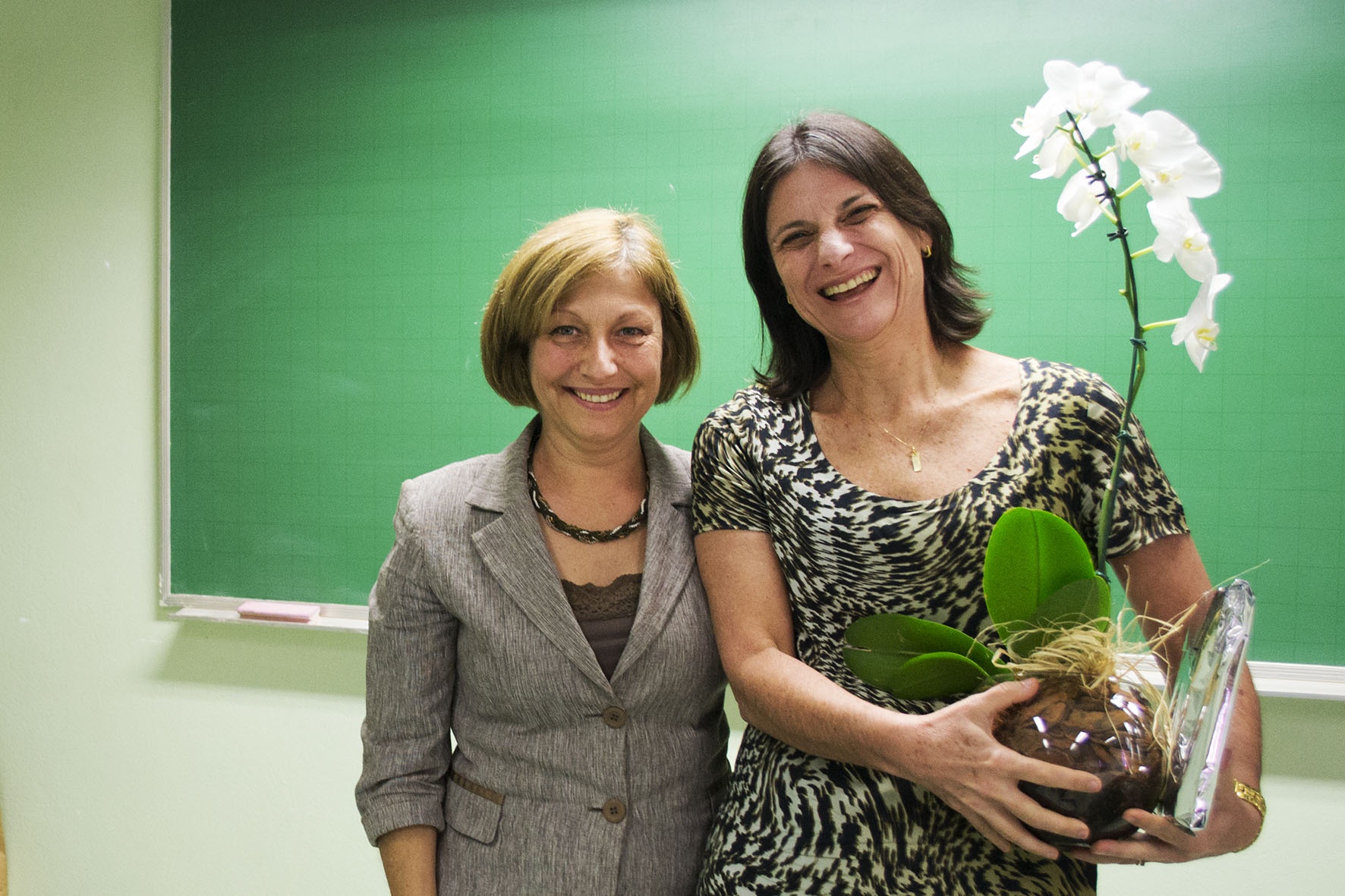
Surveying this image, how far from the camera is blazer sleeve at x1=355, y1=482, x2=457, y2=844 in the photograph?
46.5 inches

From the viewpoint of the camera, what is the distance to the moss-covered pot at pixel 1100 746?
2.45ft

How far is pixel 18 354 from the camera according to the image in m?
2.21

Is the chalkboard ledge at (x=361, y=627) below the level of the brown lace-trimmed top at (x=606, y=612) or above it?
below

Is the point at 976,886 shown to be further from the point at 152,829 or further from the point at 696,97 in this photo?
the point at 152,829

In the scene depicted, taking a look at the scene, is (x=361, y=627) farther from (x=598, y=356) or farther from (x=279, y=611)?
(x=598, y=356)

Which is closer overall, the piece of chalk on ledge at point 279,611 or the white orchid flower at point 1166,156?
the white orchid flower at point 1166,156

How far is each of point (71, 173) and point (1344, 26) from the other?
256cm

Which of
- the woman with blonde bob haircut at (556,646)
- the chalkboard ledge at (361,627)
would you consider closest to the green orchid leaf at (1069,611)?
the woman with blonde bob haircut at (556,646)

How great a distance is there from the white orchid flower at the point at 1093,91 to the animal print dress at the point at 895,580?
30cm

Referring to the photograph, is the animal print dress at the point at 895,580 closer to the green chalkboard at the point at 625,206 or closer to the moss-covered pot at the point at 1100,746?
the moss-covered pot at the point at 1100,746

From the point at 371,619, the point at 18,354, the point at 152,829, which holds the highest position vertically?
the point at 18,354

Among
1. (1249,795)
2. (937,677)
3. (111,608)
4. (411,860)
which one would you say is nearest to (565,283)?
(937,677)

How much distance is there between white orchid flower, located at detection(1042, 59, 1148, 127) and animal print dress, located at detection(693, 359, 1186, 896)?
0.30 meters

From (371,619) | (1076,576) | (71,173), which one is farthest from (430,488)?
(71,173)
